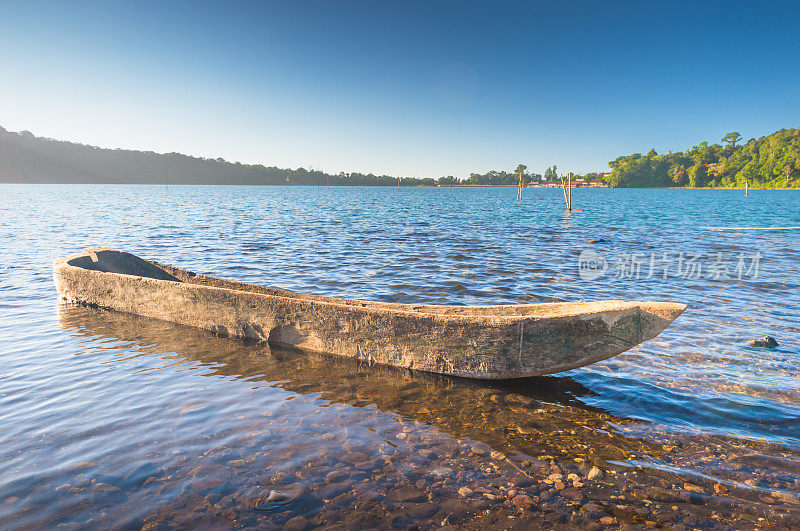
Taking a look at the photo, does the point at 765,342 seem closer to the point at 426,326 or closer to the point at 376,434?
the point at 426,326

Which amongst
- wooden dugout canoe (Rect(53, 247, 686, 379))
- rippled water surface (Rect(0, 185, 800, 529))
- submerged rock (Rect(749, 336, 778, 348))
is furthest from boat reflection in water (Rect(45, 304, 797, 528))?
submerged rock (Rect(749, 336, 778, 348))

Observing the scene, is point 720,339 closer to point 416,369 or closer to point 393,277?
point 416,369

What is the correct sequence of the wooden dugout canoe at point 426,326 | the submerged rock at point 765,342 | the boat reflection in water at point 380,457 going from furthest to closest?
the submerged rock at point 765,342, the wooden dugout canoe at point 426,326, the boat reflection in water at point 380,457

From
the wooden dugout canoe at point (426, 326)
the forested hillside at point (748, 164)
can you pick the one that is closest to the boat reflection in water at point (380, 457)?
the wooden dugout canoe at point (426, 326)

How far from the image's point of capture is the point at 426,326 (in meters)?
5.48

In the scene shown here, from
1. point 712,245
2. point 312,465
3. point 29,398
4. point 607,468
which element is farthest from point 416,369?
point 712,245

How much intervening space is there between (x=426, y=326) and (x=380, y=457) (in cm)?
191

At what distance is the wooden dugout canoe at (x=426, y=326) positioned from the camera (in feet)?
15.6

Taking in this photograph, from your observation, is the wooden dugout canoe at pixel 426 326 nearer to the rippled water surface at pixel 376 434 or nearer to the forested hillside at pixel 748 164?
the rippled water surface at pixel 376 434

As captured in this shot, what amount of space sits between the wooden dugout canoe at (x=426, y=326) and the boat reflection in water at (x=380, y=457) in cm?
39

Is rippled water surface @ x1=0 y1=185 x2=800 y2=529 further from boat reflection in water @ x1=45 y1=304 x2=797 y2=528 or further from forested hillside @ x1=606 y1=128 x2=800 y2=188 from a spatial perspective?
forested hillside @ x1=606 y1=128 x2=800 y2=188

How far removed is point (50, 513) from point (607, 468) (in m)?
4.53

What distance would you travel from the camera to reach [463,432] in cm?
446

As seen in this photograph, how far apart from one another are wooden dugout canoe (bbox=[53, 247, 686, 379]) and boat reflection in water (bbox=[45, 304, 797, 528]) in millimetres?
387
